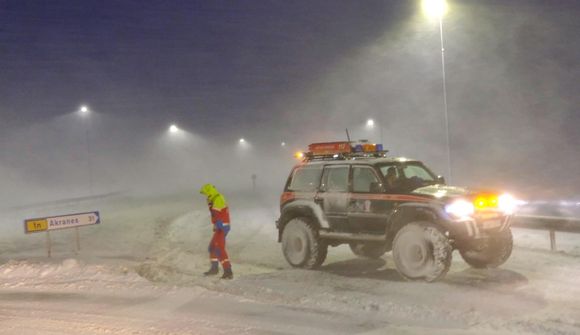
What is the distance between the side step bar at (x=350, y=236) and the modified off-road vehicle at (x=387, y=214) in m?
0.02

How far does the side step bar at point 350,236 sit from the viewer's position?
10414 millimetres

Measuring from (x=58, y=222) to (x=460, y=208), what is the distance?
8.55 meters

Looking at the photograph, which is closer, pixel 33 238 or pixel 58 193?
pixel 33 238

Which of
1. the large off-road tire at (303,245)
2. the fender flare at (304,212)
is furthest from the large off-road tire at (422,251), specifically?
the large off-road tire at (303,245)

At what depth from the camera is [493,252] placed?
10.4 m

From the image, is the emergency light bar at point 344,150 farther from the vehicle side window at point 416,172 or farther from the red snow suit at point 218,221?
the red snow suit at point 218,221

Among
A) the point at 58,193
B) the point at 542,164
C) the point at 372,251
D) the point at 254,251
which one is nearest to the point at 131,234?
the point at 254,251

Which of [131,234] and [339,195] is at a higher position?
[339,195]

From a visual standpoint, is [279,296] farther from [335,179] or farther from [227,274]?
[335,179]

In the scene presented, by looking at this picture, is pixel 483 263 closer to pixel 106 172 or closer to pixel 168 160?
pixel 106 172

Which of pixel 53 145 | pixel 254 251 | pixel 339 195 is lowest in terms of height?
pixel 254 251

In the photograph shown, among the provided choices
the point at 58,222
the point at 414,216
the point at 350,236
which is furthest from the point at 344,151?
the point at 58,222

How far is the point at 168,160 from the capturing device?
9056 centimetres

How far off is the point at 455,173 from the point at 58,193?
104 ft
